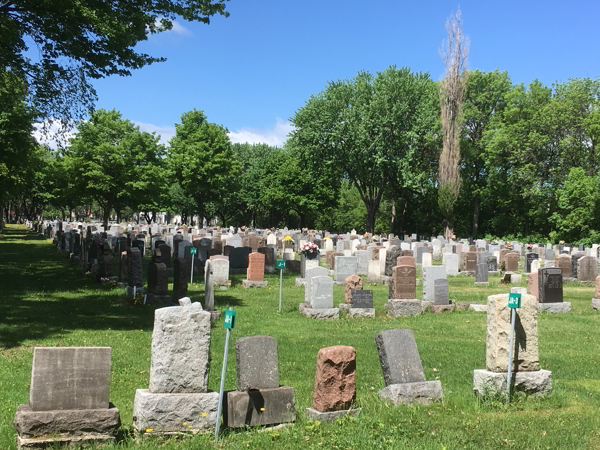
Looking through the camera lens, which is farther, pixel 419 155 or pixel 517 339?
pixel 419 155

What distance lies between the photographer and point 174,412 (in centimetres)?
633

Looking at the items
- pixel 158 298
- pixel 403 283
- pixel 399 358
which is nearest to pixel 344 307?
pixel 403 283

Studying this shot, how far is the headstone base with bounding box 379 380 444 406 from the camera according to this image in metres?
7.50

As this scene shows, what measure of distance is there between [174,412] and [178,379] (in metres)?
0.33

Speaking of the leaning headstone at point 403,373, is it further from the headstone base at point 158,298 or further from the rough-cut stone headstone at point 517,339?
the headstone base at point 158,298

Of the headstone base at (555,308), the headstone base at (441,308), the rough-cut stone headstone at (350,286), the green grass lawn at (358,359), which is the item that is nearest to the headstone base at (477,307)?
the headstone base at (441,308)

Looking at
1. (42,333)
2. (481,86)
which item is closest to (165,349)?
(42,333)

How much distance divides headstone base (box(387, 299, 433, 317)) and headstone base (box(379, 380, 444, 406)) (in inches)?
346

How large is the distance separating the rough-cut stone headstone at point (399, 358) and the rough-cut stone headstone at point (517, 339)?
1.06m

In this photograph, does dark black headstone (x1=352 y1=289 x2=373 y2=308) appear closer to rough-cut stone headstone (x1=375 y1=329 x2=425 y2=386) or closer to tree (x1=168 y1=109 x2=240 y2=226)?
A: rough-cut stone headstone (x1=375 y1=329 x2=425 y2=386)

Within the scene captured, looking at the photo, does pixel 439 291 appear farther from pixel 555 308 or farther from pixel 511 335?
pixel 511 335

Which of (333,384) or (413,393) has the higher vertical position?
(333,384)

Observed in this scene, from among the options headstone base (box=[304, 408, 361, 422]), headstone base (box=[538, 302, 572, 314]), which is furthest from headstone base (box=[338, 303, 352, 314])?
headstone base (box=[304, 408, 361, 422])

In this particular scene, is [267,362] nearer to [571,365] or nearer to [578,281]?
[571,365]
